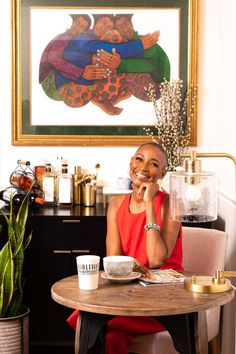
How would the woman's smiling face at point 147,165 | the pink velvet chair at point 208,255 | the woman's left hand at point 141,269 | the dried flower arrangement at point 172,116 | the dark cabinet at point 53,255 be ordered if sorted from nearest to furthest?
the woman's left hand at point 141,269 → the woman's smiling face at point 147,165 → the pink velvet chair at point 208,255 → the dark cabinet at point 53,255 → the dried flower arrangement at point 172,116

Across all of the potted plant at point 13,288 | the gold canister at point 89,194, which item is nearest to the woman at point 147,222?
the potted plant at point 13,288

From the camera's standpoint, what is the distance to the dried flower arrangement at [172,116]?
458 cm

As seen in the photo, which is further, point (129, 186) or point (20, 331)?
point (129, 186)

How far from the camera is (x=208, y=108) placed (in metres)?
4.73

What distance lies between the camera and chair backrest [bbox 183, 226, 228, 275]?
3.54 metres

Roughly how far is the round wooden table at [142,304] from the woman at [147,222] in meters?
0.32

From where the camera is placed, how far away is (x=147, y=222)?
3.21 m

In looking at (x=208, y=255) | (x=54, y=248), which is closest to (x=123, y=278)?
(x=208, y=255)

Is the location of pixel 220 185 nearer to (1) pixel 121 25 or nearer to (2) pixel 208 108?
(2) pixel 208 108

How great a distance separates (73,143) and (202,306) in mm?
2305

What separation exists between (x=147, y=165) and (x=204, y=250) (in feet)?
1.96

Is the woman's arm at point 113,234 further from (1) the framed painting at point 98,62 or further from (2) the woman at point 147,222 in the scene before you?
(1) the framed painting at point 98,62

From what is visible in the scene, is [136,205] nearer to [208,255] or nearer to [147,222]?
[147,222]

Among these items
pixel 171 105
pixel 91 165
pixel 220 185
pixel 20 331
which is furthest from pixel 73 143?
pixel 20 331
